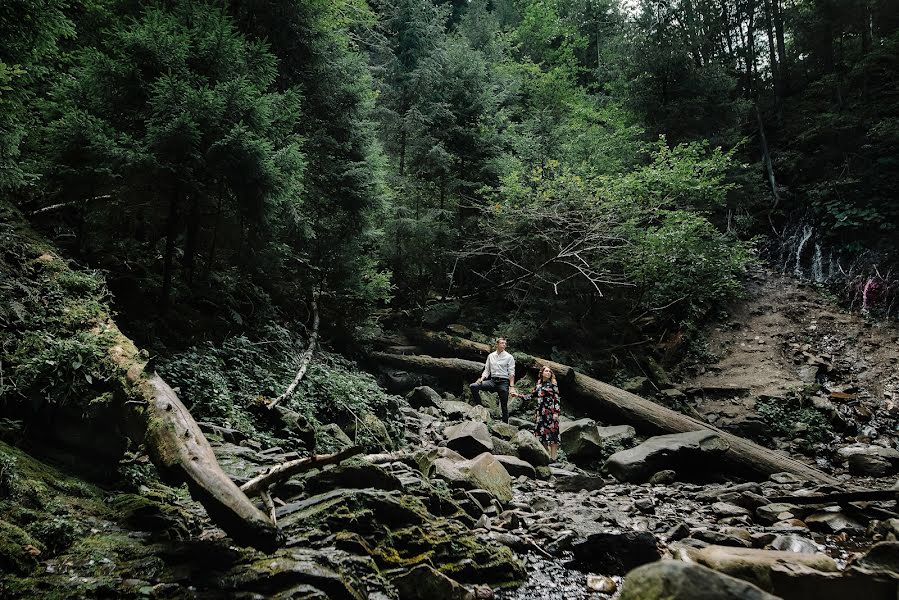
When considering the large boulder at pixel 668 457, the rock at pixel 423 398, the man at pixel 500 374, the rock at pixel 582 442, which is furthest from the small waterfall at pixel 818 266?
the rock at pixel 423 398

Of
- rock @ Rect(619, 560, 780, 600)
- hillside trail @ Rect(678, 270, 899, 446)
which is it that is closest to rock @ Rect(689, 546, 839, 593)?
rock @ Rect(619, 560, 780, 600)

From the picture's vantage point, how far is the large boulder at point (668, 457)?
7.42 metres

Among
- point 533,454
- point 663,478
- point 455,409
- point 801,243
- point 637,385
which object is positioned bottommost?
point 663,478

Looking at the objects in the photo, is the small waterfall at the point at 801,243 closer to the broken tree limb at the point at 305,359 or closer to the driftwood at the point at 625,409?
the driftwood at the point at 625,409

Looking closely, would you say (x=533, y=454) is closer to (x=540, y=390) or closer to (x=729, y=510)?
(x=540, y=390)

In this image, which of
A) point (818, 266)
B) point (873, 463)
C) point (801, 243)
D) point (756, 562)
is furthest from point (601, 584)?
point (801, 243)

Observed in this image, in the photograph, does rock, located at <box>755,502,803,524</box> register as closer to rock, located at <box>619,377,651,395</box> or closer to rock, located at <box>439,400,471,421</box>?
rock, located at <box>439,400,471,421</box>

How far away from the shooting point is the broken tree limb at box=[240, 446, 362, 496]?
346cm

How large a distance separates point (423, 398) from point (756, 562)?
26.8ft

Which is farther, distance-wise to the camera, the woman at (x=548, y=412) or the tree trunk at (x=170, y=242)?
the woman at (x=548, y=412)

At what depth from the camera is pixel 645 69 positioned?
17953 millimetres

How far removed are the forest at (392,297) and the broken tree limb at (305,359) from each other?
0.42 feet

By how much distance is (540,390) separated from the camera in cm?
885

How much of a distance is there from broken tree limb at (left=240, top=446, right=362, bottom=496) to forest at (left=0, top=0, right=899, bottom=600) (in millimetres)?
35
